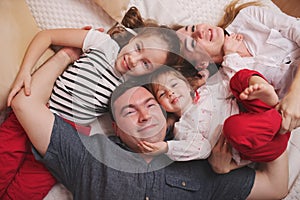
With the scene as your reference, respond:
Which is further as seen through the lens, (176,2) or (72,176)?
(176,2)

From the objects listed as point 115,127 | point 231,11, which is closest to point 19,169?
point 115,127

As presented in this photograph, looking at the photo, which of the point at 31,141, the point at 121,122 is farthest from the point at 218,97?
the point at 31,141

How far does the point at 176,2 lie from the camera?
133 centimetres

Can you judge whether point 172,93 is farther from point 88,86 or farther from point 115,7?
point 115,7

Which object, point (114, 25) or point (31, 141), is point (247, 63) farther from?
point (31, 141)

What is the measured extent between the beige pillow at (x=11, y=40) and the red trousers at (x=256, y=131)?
1.78ft

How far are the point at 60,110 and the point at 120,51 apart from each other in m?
0.22

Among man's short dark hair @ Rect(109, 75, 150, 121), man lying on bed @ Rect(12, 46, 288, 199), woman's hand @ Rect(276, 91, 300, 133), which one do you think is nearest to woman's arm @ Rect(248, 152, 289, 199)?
man lying on bed @ Rect(12, 46, 288, 199)

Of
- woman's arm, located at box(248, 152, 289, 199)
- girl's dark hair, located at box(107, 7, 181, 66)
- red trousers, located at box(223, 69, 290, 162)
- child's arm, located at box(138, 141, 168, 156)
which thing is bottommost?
woman's arm, located at box(248, 152, 289, 199)

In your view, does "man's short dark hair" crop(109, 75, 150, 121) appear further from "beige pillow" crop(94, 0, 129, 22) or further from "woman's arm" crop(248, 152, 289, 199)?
"woman's arm" crop(248, 152, 289, 199)

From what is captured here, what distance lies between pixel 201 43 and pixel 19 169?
579mm

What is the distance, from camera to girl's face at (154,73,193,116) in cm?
106

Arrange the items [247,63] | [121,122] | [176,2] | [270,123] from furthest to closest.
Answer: [176,2] < [247,63] < [121,122] < [270,123]

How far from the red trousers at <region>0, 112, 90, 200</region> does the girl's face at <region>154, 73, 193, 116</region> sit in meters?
0.35
